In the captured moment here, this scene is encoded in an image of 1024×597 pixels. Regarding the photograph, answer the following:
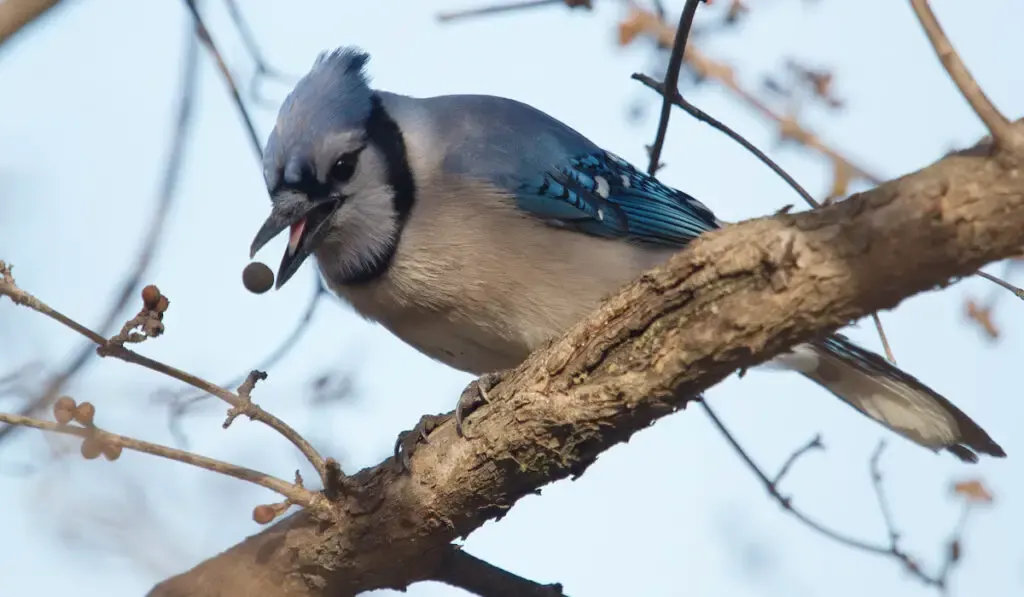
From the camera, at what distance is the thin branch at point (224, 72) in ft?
10.2

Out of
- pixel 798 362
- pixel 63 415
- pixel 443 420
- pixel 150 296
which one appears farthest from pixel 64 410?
pixel 798 362

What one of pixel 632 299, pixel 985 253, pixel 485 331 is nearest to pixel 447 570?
pixel 485 331

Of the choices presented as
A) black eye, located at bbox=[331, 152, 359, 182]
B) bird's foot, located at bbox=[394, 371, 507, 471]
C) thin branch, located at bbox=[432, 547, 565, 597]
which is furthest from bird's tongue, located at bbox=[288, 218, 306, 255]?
thin branch, located at bbox=[432, 547, 565, 597]

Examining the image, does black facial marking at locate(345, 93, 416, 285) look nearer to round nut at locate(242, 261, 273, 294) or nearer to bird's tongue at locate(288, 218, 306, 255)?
bird's tongue at locate(288, 218, 306, 255)

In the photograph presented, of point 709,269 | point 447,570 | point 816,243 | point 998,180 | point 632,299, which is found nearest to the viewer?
point 998,180

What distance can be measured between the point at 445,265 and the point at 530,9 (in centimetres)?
80

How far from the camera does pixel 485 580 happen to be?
2.67m

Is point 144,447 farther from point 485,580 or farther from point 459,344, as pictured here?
point 459,344

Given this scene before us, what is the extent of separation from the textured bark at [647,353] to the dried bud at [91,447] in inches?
18.2

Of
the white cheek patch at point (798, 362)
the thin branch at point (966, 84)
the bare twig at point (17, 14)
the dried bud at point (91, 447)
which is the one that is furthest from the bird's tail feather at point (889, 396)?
the bare twig at point (17, 14)

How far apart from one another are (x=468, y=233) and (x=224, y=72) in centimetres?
84

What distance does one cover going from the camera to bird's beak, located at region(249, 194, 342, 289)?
9.72 feet

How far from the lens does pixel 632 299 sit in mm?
2045

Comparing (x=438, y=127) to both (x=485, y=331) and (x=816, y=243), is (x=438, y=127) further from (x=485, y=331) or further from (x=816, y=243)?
(x=816, y=243)
